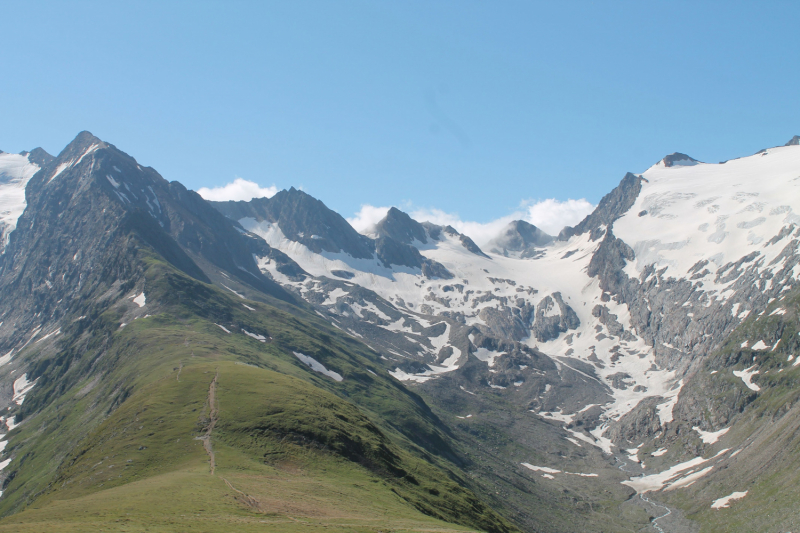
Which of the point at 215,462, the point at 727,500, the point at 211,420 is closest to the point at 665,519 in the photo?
the point at 727,500

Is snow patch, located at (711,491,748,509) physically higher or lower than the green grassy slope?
lower

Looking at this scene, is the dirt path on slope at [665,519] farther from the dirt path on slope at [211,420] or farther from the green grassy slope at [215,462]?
the dirt path on slope at [211,420]

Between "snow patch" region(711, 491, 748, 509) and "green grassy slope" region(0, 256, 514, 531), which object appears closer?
"green grassy slope" region(0, 256, 514, 531)

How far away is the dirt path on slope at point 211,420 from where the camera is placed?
75.6 metres

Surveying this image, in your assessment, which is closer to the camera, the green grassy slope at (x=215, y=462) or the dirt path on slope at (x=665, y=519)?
the green grassy slope at (x=215, y=462)

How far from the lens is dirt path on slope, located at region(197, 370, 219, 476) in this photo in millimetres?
75644

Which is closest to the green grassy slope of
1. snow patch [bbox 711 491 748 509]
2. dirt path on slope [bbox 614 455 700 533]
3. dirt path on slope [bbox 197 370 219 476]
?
dirt path on slope [bbox 197 370 219 476]

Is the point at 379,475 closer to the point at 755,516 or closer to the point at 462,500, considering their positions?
the point at 462,500

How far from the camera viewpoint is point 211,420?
293ft

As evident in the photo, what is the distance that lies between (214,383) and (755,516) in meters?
128

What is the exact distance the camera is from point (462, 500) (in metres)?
101

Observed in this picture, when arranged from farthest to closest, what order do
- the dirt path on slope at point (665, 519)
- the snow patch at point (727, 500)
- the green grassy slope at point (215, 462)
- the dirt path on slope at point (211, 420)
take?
the dirt path on slope at point (665, 519) < the snow patch at point (727, 500) < the dirt path on slope at point (211, 420) < the green grassy slope at point (215, 462)

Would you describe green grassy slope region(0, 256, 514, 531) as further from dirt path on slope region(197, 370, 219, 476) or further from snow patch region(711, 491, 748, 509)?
snow patch region(711, 491, 748, 509)

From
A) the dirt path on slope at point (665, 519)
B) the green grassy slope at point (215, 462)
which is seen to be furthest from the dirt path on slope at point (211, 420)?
the dirt path on slope at point (665, 519)
